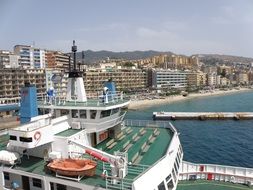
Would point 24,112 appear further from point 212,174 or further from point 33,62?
point 33,62

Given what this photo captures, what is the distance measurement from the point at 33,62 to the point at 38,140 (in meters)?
139

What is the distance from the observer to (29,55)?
143625 mm

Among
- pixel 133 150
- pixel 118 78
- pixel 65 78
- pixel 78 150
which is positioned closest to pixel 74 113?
pixel 78 150

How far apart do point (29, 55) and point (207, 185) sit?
139304 millimetres

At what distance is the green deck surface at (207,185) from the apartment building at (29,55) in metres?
133

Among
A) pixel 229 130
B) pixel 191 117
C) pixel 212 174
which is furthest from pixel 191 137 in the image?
pixel 212 174

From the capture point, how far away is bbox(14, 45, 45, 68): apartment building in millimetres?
141625

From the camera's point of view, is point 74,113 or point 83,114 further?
point 74,113

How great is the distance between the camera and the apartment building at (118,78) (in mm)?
139625

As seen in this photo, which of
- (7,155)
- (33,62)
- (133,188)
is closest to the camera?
(133,188)

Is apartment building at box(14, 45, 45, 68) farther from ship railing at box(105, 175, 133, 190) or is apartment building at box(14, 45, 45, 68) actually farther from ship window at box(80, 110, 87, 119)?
ship railing at box(105, 175, 133, 190)

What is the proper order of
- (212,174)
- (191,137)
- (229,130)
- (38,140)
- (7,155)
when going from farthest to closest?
(229,130)
(191,137)
(212,174)
(7,155)
(38,140)

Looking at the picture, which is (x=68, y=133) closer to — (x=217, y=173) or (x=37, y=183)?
(x=37, y=183)

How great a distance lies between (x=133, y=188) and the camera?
12477 millimetres
